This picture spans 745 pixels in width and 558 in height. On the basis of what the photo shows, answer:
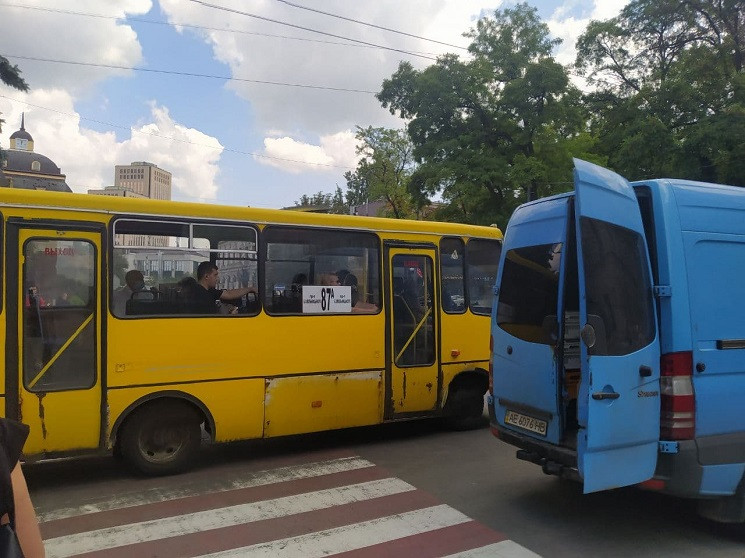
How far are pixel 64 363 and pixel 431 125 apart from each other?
2181 cm

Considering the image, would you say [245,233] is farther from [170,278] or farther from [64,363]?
[64,363]

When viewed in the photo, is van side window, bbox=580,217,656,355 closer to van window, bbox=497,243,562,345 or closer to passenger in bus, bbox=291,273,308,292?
van window, bbox=497,243,562,345

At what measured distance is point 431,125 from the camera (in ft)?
82.6

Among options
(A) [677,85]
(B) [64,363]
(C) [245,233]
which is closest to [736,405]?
(C) [245,233]

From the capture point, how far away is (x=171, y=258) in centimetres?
603

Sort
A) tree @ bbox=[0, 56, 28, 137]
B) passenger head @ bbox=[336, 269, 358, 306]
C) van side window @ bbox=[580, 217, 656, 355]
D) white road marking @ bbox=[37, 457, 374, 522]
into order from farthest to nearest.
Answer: tree @ bbox=[0, 56, 28, 137], passenger head @ bbox=[336, 269, 358, 306], white road marking @ bbox=[37, 457, 374, 522], van side window @ bbox=[580, 217, 656, 355]

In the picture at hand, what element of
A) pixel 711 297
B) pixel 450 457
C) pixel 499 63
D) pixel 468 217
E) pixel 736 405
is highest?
pixel 499 63

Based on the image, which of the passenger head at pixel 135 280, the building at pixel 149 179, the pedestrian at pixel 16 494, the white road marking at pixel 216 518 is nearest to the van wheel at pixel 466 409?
the white road marking at pixel 216 518

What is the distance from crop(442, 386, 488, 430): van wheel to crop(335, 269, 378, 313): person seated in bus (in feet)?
6.06

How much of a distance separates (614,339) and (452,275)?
12.7 ft

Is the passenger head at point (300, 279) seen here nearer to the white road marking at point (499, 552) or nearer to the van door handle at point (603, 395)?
the white road marking at point (499, 552)

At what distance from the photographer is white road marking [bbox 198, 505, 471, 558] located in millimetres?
4312

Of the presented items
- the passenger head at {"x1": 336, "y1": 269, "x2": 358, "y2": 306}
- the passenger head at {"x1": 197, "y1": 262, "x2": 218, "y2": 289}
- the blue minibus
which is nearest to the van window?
the blue minibus

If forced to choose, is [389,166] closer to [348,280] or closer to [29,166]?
[348,280]
